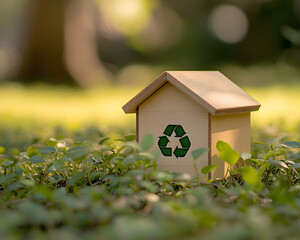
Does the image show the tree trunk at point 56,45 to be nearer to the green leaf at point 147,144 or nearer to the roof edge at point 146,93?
the roof edge at point 146,93

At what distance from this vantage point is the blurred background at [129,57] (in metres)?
7.36

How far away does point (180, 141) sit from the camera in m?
3.02

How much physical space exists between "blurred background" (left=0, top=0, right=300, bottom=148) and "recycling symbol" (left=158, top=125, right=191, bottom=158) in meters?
1.08

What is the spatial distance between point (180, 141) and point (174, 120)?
138 millimetres

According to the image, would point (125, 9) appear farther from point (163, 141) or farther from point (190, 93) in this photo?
point (190, 93)

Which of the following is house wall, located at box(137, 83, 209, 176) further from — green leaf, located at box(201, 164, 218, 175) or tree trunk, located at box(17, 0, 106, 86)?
tree trunk, located at box(17, 0, 106, 86)

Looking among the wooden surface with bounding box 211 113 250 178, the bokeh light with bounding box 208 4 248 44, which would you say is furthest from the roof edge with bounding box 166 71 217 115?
the bokeh light with bounding box 208 4 248 44

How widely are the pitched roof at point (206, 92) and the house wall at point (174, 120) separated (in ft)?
0.22

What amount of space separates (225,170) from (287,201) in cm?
95

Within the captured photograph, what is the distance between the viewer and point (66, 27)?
12.4m

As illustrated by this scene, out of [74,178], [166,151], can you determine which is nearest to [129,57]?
[166,151]

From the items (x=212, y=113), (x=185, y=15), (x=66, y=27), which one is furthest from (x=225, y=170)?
(x=185, y=15)

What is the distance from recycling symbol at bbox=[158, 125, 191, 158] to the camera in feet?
9.82

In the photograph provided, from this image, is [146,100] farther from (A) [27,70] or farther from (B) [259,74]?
(B) [259,74]
